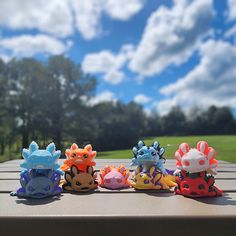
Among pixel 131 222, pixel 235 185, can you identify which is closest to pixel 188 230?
pixel 131 222

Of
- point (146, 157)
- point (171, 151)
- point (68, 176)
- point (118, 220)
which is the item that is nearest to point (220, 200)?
point (146, 157)

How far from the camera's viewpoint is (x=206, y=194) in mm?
2102

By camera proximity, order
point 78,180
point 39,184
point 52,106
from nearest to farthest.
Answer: point 39,184 → point 78,180 → point 52,106

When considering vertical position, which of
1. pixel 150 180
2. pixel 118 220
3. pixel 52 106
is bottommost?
pixel 118 220

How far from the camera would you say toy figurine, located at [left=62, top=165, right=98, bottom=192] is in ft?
7.70

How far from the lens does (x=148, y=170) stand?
8.09 feet

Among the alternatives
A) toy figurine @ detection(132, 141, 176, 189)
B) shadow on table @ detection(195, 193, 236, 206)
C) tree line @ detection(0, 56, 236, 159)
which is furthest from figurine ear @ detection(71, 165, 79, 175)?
tree line @ detection(0, 56, 236, 159)

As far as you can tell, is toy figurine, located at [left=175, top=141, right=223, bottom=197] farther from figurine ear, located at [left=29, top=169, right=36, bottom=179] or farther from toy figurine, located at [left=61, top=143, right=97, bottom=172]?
figurine ear, located at [left=29, top=169, right=36, bottom=179]

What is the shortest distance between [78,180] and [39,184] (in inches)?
13.8

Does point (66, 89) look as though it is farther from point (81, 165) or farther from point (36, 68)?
point (81, 165)

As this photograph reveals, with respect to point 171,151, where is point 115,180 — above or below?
below

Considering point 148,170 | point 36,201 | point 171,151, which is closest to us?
point 36,201

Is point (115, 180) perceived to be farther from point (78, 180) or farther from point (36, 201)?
point (36, 201)

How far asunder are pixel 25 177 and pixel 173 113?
3164 cm
